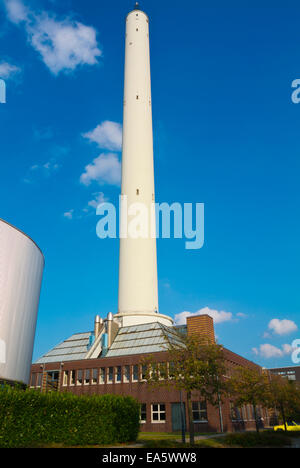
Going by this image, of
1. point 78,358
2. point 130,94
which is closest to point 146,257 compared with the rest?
point 78,358

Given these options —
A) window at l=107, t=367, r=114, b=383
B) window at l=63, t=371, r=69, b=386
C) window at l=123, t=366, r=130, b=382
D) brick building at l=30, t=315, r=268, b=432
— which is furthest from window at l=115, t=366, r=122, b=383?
window at l=63, t=371, r=69, b=386

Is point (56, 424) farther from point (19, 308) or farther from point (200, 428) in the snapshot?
point (200, 428)

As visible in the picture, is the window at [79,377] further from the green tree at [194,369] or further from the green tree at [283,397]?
the green tree at [194,369]

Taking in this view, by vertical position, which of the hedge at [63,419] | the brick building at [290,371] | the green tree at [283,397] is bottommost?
the hedge at [63,419]

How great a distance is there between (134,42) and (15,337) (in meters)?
63.6

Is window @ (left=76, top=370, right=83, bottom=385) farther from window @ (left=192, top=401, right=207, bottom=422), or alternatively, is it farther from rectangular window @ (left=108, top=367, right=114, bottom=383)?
window @ (left=192, top=401, right=207, bottom=422)

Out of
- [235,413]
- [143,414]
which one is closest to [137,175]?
[143,414]

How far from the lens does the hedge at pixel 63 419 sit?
1916 cm

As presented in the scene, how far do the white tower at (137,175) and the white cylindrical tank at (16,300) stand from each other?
26.4 metres

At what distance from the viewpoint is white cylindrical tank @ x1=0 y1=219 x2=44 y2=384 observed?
27844mm

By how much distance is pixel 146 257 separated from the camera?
6062 centimetres

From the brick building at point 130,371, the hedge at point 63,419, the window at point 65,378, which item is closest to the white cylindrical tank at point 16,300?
the hedge at point 63,419

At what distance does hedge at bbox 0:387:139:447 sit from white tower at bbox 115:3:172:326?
31422mm

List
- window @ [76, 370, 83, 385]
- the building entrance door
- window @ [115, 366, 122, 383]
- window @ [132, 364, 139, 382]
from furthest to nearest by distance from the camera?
window @ [76, 370, 83, 385] < window @ [115, 366, 122, 383] < window @ [132, 364, 139, 382] < the building entrance door
